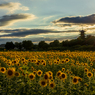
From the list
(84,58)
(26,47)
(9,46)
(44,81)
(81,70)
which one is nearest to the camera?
(44,81)

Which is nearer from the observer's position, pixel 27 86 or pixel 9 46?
pixel 27 86

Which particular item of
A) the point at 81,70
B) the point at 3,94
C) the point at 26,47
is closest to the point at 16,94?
the point at 3,94

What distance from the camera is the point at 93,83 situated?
500 cm

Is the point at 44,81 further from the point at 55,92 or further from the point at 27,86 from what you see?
the point at 27,86

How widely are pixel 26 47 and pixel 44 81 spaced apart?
66676 mm

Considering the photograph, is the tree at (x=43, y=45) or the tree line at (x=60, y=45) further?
the tree at (x=43, y=45)

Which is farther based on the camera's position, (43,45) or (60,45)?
(60,45)

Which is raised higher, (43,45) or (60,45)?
(43,45)

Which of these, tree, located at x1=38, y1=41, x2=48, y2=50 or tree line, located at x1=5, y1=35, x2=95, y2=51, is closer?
tree line, located at x1=5, y1=35, x2=95, y2=51

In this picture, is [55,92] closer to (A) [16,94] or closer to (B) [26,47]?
(A) [16,94]

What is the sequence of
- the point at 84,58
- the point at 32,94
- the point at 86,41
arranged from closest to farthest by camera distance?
the point at 32,94
the point at 84,58
the point at 86,41

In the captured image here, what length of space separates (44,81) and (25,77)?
106cm

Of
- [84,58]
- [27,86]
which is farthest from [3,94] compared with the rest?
[84,58]

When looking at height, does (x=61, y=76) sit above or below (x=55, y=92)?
above
